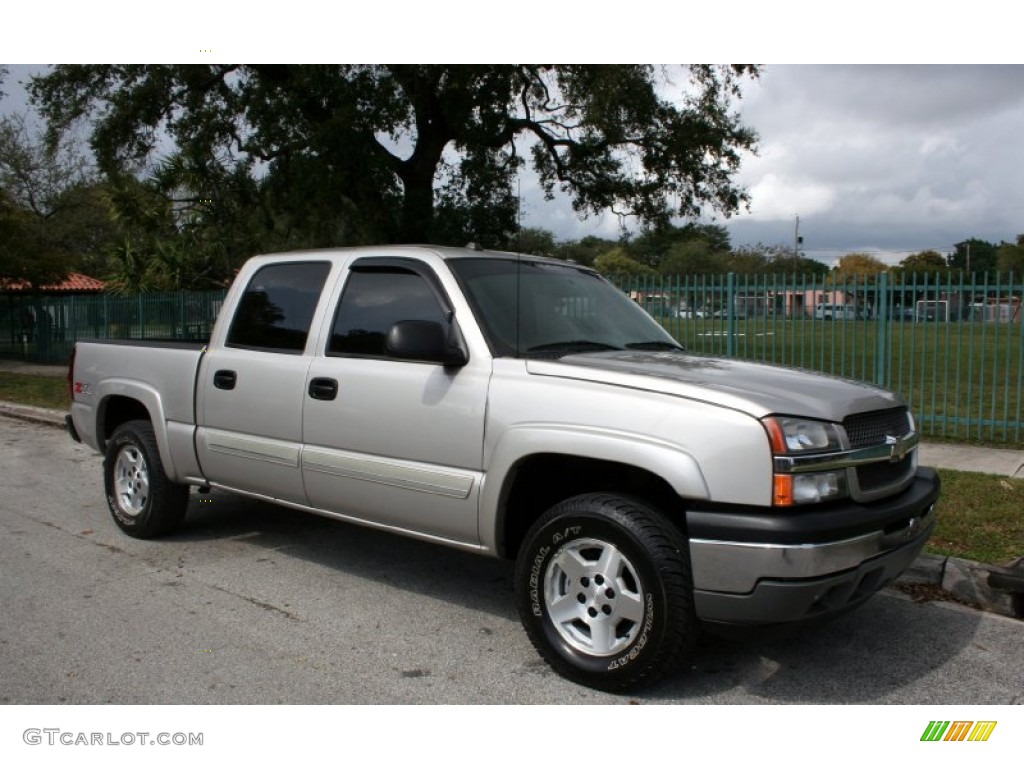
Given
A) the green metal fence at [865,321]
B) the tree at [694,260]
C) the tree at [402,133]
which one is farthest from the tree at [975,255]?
the green metal fence at [865,321]

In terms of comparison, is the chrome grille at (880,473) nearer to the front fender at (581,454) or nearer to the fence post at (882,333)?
the front fender at (581,454)

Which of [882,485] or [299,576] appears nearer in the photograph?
[882,485]

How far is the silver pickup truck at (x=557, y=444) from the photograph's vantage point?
131 inches

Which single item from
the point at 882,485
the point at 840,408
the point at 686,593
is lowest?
the point at 686,593

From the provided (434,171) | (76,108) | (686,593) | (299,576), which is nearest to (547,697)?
(686,593)

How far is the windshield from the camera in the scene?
428 centimetres

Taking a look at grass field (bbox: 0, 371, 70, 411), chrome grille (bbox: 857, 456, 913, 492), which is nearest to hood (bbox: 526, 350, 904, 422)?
chrome grille (bbox: 857, 456, 913, 492)

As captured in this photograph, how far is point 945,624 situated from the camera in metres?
4.59

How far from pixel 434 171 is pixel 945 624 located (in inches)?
612

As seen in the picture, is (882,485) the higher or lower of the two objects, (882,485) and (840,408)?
A: the lower

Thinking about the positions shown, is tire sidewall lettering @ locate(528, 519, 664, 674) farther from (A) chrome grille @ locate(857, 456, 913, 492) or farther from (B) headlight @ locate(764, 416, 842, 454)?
(A) chrome grille @ locate(857, 456, 913, 492)

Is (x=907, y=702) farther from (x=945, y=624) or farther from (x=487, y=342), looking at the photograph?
(x=487, y=342)

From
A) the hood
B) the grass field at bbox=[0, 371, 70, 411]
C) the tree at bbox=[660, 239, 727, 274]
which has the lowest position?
the grass field at bbox=[0, 371, 70, 411]

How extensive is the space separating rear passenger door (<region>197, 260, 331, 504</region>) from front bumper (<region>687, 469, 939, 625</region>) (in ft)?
8.00
